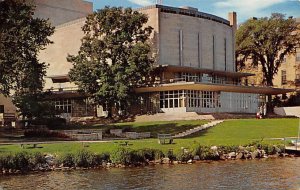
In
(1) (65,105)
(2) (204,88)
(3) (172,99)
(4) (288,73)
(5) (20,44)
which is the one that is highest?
(4) (288,73)

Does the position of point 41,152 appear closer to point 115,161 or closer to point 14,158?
point 14,158

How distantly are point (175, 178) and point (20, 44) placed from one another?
31.1 meters

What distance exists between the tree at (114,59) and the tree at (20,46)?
9.25m

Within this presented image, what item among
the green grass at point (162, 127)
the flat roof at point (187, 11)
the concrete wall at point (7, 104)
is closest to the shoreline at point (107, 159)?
the green grass at point (162, 127)

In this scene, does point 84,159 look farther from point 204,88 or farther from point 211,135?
point 204,88

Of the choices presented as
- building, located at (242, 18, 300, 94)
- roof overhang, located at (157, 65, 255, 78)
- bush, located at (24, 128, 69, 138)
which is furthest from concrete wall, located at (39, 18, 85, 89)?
building, located at (242, 18, 300, 94)

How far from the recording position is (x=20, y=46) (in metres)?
54.8

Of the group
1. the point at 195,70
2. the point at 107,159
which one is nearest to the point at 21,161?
the point at 107,159

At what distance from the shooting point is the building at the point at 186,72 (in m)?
75.1

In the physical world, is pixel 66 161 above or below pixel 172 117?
below

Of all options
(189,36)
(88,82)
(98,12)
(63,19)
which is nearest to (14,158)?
(88,82)

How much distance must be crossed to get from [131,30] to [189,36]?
14.5 meters

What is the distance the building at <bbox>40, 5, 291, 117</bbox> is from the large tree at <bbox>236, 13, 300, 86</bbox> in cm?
254

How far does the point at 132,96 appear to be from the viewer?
72.0 m
